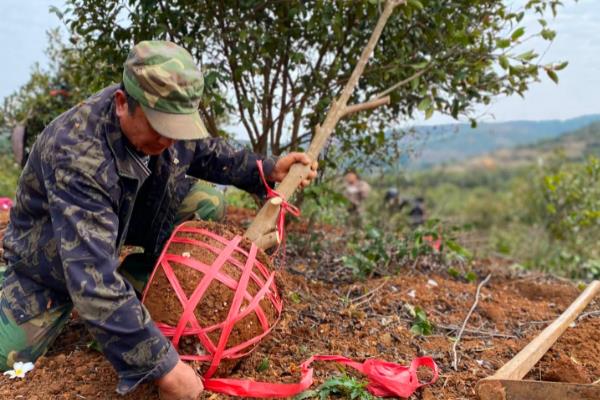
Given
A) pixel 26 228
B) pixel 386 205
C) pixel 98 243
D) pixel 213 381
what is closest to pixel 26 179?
pixel 26 228

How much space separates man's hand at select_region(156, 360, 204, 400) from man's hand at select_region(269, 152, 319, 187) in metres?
1.07

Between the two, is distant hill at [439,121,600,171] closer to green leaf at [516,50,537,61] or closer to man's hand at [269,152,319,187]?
green leaf at [516,50,537,61]

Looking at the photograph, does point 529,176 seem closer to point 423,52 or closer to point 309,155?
point 423,52

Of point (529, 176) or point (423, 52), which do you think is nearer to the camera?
point (423, 52)

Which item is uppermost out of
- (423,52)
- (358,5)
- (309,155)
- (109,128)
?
(358,5)

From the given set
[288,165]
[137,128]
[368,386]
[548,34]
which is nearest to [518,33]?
[548,34]

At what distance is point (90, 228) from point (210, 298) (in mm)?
479

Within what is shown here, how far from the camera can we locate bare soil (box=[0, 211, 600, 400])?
7.57 ft

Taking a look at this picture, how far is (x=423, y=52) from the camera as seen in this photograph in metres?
3.90

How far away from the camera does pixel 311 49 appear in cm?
403

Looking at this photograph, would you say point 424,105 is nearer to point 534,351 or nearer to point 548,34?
point 548,34

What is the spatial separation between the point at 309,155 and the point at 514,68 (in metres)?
Answer: 1.51

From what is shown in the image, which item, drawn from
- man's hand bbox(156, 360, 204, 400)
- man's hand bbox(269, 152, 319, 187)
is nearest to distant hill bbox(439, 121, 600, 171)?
man's hand bbox(269, 152, 319, 187)

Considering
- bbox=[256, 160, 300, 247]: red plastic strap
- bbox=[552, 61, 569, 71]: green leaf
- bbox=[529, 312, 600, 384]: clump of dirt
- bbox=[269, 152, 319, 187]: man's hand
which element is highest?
bbox=[552, 61, 569, 71]: green leaf
